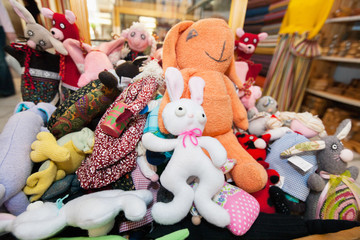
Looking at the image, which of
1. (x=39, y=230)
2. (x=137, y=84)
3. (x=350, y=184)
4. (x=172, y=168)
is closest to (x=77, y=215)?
(x=39, y=230)

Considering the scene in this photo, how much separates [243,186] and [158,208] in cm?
26

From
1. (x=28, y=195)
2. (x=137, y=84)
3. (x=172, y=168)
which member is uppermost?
(x=137, y=84)

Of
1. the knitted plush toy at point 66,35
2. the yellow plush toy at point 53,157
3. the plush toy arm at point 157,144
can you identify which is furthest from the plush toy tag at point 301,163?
the knitted plush toy at point 66,35

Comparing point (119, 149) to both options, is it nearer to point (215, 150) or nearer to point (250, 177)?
point (215, 150)

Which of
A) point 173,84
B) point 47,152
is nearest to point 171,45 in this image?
point 173,84

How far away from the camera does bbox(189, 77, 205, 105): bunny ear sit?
507 millimetres

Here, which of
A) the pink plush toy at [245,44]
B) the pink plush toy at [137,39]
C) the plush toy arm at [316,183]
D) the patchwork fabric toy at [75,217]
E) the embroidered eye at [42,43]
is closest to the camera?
the patchwork fabric toy at [75,217]

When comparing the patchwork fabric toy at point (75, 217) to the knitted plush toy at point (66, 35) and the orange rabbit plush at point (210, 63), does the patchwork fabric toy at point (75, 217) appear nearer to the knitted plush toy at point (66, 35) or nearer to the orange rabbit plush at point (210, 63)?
the orange rabbit plush at point (210, 63)

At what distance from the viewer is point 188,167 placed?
422 millimetres

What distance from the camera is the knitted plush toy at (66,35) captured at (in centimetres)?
65

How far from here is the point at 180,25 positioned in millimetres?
596

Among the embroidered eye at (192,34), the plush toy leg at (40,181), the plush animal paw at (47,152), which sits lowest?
the plush toy leg at (40,181)

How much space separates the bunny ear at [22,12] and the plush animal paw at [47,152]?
1.52ft

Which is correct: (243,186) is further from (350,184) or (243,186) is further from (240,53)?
(240,53)
